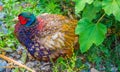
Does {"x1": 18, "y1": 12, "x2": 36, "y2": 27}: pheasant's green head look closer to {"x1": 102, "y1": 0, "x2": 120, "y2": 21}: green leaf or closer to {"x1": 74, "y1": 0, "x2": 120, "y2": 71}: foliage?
{"x1": 74, "y1": 0, "x2": 120, "y2": 71}: foliage

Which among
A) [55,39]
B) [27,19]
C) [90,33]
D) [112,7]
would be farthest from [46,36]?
[112,7]

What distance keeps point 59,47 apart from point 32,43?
0.23 meters

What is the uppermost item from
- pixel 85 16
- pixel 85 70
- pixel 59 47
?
pixel 85 16

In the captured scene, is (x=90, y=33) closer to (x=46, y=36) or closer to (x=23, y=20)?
(x=46, y=36)

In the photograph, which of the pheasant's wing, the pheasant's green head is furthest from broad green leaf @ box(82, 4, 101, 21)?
the pheasant's green head

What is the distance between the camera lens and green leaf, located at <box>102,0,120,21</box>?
2.83 m

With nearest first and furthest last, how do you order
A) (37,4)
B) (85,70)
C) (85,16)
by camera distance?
1. (85,16)
2. (85,70)
3. (37,4)

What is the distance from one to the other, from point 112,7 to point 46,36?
0.72 m

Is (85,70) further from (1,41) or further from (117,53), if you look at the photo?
(1,41)

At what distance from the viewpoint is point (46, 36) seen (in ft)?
10.9

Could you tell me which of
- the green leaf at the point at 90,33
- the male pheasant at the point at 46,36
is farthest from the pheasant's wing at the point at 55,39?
the green leaf at the point at 90,33

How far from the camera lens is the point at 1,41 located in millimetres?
3586

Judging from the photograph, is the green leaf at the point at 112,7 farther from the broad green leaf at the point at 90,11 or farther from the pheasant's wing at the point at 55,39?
the pheasant's wing at the point at 55,39

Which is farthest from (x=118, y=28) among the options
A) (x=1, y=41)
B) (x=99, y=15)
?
(x=1, y=41)
